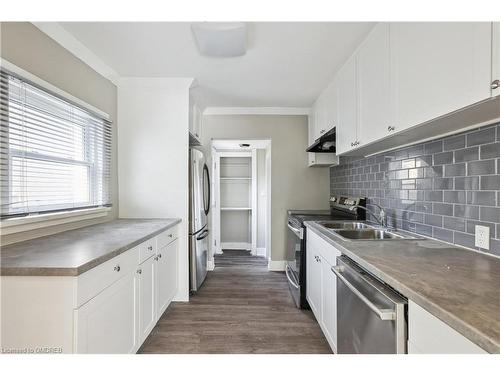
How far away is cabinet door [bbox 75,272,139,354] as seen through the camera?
1.14m

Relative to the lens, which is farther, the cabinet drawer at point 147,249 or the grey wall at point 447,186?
the cabinet drawer at point 147,249

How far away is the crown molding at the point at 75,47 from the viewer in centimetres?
170

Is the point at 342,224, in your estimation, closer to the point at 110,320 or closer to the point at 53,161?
the point at 110,320

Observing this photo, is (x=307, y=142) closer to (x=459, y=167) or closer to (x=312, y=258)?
(x=312, y=258)

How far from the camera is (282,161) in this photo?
371 cm

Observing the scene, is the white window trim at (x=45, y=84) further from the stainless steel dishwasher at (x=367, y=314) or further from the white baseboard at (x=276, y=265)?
the white baseboard at (x=276, y=265)

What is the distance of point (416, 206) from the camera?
5.66ft

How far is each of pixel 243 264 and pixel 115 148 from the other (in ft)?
8.21

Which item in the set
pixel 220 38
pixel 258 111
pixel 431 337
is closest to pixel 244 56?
pixel 220 38

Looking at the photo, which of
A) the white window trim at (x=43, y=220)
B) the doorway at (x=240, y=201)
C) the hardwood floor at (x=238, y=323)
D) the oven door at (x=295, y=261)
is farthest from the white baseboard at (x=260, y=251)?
the white window trim at (x=43, y=220)

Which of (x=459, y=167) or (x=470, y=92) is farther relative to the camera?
(x=459, y=167)

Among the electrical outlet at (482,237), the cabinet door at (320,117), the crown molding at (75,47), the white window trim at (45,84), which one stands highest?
the crown molding at (75,47)

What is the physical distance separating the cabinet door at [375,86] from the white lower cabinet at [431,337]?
1.06 m
